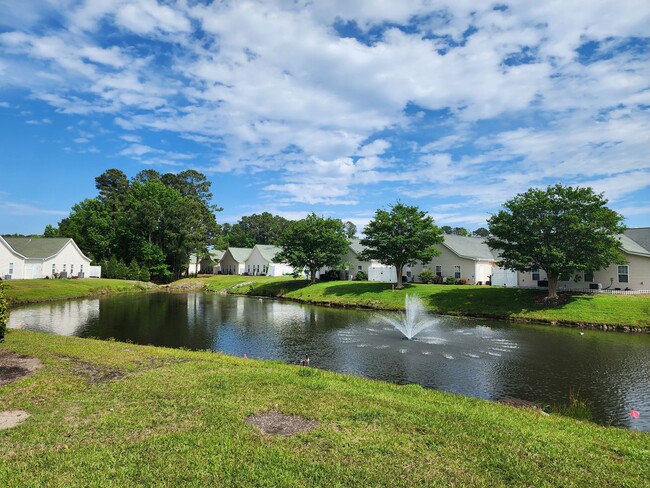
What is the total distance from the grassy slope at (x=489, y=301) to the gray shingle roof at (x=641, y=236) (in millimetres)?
9157

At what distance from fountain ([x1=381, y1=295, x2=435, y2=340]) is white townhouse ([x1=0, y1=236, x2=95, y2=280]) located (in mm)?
50985

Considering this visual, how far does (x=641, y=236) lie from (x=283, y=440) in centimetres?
4592

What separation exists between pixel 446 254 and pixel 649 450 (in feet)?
145

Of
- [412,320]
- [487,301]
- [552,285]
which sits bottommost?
[412,320]

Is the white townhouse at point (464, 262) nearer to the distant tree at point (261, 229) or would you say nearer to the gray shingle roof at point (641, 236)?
the gray shingle roof at point (641, 236)

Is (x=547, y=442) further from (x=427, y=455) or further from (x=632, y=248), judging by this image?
(x=632, y=248)

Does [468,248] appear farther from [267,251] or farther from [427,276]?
[267,251]

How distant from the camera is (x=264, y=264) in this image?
277ft

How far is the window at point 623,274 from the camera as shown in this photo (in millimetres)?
36031

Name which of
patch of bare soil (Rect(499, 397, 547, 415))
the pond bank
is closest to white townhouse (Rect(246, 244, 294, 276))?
the pond bank

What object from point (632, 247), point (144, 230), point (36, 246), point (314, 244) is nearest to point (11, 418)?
point (632, 247)

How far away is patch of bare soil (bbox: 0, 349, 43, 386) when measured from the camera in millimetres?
11008

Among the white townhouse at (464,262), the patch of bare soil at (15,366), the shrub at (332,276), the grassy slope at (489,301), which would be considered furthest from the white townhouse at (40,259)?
the white townhouse at (464,262)

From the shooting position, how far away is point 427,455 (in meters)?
6.80
